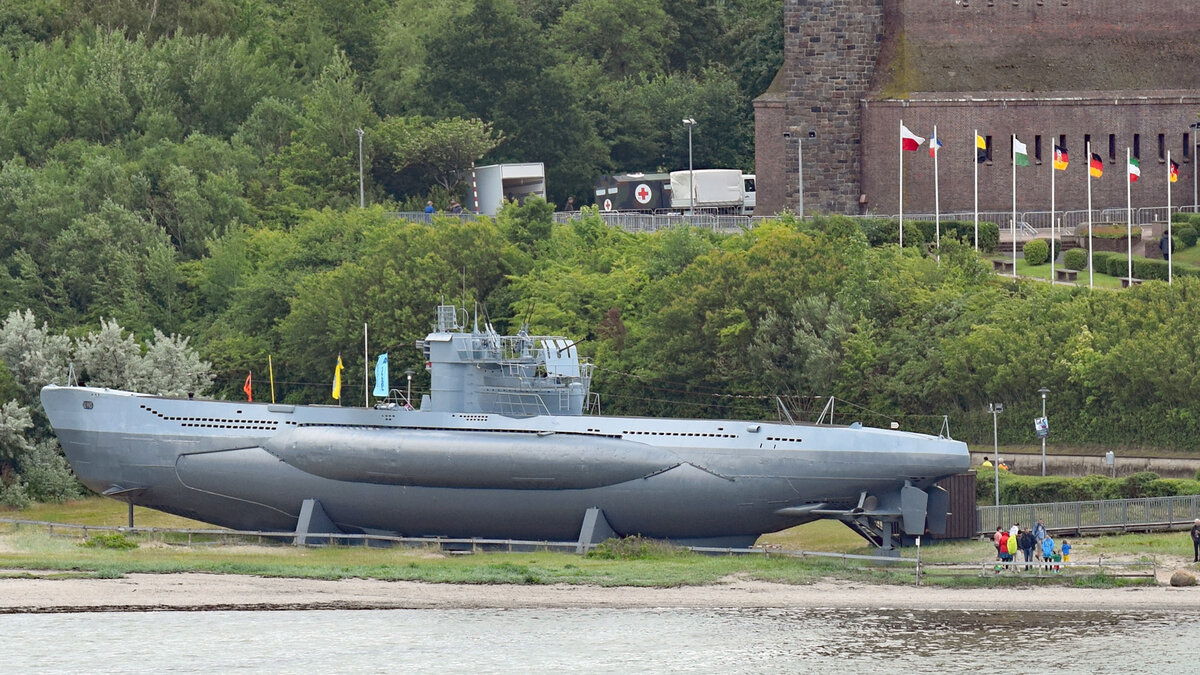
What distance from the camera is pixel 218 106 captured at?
105000 mm

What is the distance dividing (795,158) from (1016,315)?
2270 centimetres

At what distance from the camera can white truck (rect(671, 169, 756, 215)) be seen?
320 feet

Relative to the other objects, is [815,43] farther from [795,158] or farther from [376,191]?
[376,191]

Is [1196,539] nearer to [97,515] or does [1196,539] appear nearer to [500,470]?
[500,470]

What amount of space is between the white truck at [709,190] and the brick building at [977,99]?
8.50m

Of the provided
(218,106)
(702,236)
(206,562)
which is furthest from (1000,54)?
(206,562)

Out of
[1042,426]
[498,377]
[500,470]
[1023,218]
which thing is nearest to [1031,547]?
[1042,426]

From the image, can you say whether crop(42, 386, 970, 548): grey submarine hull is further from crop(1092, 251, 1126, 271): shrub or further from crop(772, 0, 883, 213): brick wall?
crop(772, 0, 883, 213): brick wall

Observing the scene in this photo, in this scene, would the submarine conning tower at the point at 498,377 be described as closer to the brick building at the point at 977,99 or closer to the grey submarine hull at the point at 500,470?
the grey submarine hull at the point at 500,470

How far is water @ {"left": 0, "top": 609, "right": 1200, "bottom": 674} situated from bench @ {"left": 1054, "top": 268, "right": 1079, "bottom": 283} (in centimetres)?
3453

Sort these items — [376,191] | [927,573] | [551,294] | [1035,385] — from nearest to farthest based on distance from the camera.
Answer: [927,573], [1035,385], [551,294], [376,191]

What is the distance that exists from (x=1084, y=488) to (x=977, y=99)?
113 feet

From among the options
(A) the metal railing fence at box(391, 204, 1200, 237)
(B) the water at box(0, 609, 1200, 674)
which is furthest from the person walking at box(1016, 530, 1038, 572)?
(A) the metal railing fence at box(391, 204, 1200, 237)

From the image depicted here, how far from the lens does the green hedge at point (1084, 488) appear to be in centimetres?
5359
